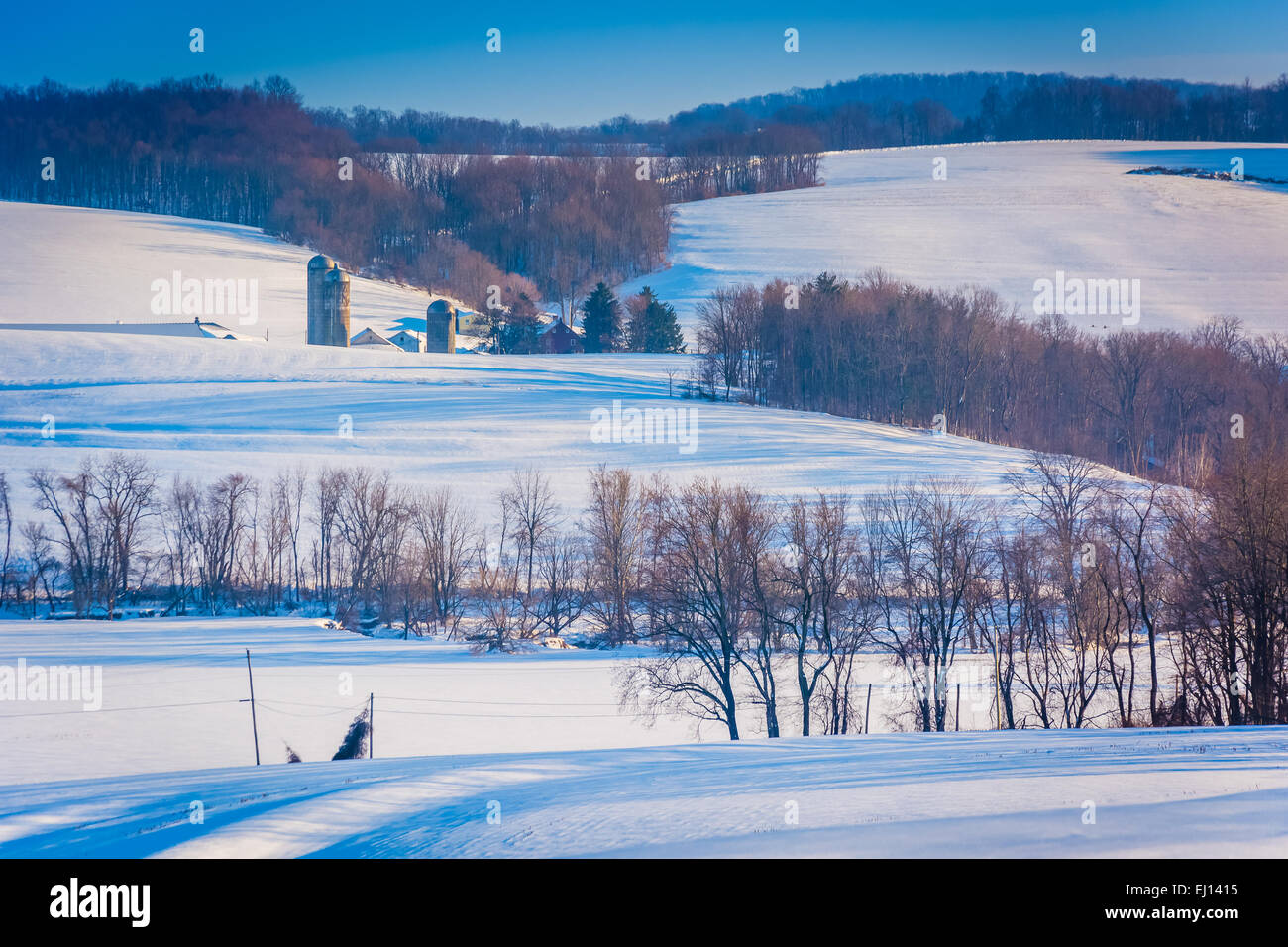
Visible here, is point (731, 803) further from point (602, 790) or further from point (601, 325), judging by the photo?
point (601, 325)

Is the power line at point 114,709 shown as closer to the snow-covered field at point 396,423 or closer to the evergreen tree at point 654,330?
the snow-covered field at point 396,423

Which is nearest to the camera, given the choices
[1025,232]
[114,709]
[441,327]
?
[114,709]

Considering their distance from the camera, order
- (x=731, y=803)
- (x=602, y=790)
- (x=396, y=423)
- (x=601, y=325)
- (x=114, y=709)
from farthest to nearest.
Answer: (x=601, y=325)
(x=396, y=423)
(x=114, y=709)
(x=602, y=790)
(x=731, y=803)

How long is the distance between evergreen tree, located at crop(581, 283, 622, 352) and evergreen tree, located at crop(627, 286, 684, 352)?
124 centimetres

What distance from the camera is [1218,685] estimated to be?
2173 cm

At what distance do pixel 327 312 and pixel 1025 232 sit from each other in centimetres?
6633

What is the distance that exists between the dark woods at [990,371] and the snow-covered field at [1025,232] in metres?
12.6

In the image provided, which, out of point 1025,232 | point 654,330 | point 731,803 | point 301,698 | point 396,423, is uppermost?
point 1025,232

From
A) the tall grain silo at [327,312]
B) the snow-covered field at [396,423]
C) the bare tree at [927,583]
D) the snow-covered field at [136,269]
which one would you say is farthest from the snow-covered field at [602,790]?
the tall grain silo at [327,312]

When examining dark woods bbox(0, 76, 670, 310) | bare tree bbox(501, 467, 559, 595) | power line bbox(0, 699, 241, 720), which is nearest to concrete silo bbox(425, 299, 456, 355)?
dark woods bbox(0, 76, 670, 310)

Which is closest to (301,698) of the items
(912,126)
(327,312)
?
(327,312)

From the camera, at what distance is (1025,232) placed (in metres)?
103
